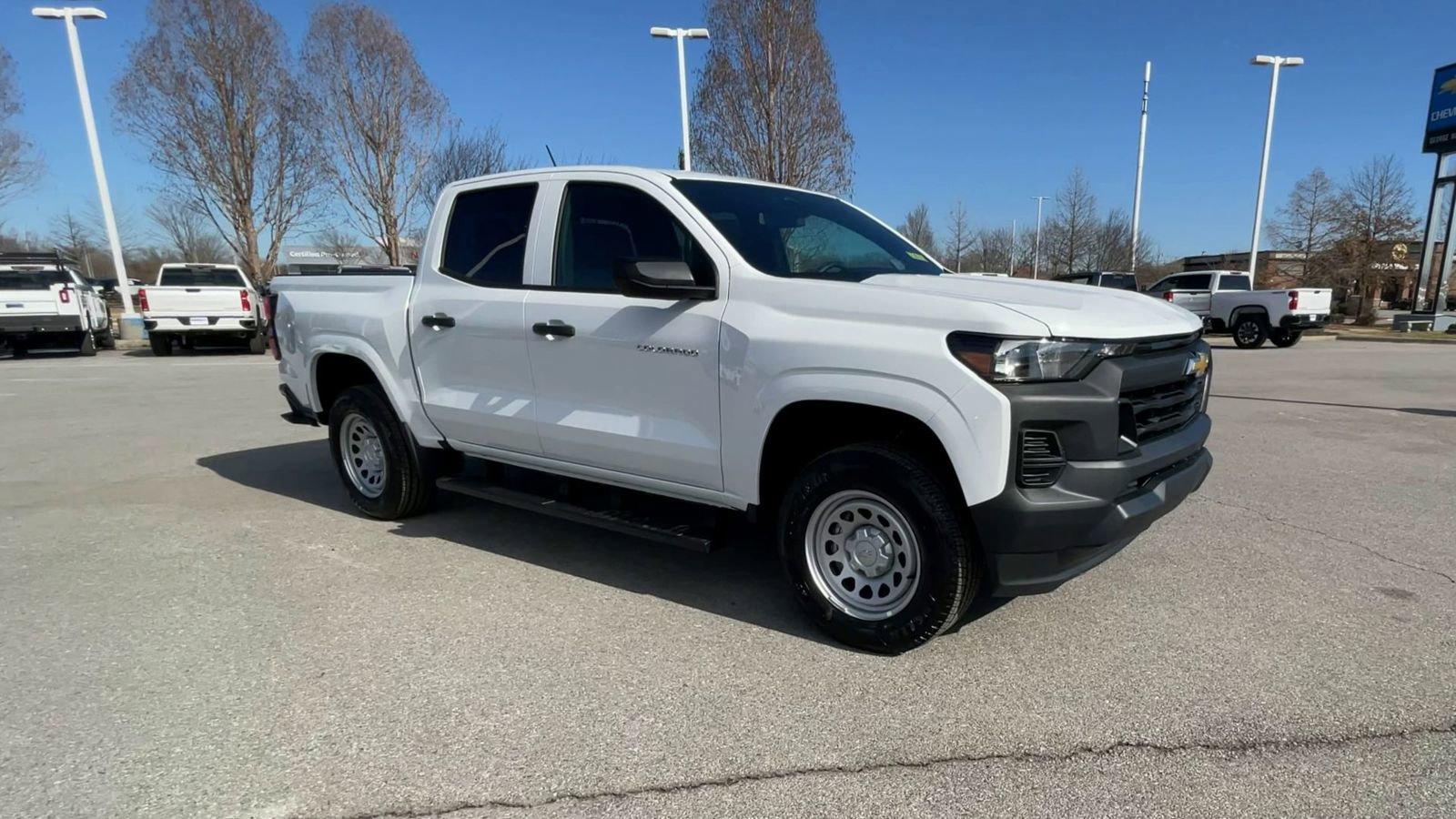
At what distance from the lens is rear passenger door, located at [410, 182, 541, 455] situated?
421 centimetres

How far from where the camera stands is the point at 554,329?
392cm

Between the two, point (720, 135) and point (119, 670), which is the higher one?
point (720, 135)

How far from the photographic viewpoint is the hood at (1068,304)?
9.47 feet

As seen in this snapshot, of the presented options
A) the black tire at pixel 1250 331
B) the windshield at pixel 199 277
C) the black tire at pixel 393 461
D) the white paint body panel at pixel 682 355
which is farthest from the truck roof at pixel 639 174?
the black tire at pixel 1250 331

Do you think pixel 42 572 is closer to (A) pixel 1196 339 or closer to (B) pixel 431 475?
(B) pixel 431 475

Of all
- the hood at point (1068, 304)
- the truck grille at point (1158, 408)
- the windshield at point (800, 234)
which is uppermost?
the windshield at point (800, 234)

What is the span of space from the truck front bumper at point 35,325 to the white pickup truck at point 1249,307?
961 inches

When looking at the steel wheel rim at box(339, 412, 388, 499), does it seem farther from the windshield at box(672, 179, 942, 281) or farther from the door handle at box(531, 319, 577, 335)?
the windshield at box(672, 179, 942, 281)

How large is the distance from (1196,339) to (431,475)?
421 centimetres

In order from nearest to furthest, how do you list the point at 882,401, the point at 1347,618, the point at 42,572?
the point at 882,401
the point at 1347,618
the point at 42,572

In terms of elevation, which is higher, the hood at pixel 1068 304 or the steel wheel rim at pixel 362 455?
the hood at pixel 1068 304

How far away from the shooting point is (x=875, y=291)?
10.2 feet

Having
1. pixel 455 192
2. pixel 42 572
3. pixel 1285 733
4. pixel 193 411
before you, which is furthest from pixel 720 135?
pixel 1285 733

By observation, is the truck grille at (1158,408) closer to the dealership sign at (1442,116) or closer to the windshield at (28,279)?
the windshield at (28,279)
